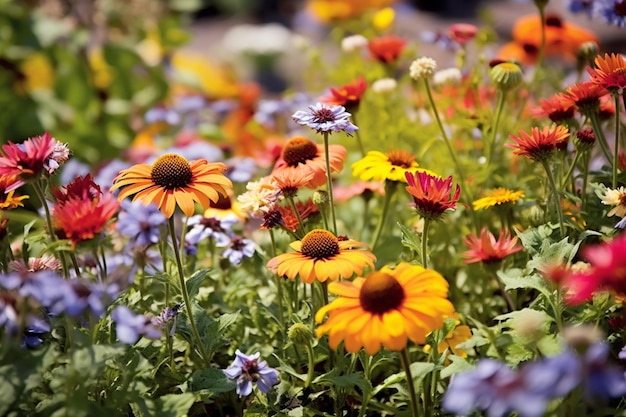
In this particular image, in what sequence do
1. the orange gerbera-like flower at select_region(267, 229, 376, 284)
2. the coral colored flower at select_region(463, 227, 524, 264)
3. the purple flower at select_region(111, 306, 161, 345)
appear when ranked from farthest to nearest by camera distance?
the coral colored flower at select_region(463, 227, 524, 264) < the orange gerbera-like flower at select_region(267, 229, 376, 284) < the purple flower at select_region(111, 306, 161, 345)

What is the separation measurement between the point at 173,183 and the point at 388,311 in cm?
31

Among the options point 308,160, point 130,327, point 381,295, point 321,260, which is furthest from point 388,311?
point 308,160

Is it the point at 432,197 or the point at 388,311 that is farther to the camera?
the point at 432,197

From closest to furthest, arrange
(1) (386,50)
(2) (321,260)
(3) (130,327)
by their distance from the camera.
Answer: (3) (130,327)
(2) (321,260)
(1) (386,50)

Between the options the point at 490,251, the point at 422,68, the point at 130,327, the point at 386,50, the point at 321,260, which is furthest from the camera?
the point at 386,50

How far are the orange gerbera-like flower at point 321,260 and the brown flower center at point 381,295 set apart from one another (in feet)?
0.20

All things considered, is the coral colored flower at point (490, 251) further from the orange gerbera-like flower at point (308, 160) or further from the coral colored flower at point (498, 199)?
the orange gerbera-like flower at point (308, 160)

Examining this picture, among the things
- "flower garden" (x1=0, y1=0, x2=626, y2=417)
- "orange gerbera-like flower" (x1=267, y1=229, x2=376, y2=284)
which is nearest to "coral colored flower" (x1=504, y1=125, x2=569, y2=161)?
"flower garden" (x1=0, y1=0, x2=626, y2=417)

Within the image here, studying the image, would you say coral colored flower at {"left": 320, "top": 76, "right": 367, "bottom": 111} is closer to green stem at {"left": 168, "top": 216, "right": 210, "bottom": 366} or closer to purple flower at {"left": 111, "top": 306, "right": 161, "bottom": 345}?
green stem at {"left": 168, "top": 216, "right": 210, "bottom": 366}

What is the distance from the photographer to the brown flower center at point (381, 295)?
2.37 feet

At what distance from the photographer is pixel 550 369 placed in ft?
1.77

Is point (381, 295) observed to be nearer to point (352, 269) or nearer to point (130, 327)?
point (352, 269)

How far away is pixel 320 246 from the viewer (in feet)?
2.77

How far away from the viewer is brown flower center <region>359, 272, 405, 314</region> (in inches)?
28.5
